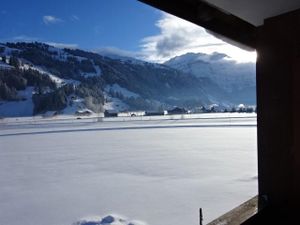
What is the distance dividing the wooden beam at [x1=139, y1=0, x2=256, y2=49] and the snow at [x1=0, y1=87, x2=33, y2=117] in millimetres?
98172

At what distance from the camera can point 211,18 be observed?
212 cm

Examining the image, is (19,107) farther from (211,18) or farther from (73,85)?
(211,18)

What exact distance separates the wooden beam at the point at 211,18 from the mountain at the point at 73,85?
8716 centimetres

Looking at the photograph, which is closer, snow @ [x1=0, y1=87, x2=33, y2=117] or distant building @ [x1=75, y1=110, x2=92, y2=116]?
distant building @ [x1=75, y1=110, x2=92, y2=116]

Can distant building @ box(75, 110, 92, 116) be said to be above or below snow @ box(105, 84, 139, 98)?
below

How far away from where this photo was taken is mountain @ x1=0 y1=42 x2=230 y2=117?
99.2m

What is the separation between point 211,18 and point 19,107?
10699cm

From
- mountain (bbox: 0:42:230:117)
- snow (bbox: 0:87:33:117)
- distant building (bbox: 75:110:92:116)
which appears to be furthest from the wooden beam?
snow (bbox: 0:87:33:117)

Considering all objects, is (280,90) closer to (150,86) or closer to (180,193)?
(180,193)

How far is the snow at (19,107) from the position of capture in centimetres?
9538

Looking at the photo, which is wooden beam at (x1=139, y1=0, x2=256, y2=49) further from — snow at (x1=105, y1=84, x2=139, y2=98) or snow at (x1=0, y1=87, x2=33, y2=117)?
snow at (x1=105, y1=84, x2=139, y2=98)

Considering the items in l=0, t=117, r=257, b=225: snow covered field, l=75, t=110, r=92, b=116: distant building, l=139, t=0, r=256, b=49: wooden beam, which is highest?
l=139, t=0, r=256, b=49: wooden beam

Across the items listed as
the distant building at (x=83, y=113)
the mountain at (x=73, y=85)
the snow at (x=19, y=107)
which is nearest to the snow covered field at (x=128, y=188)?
the distant building at (x=83, y=113)

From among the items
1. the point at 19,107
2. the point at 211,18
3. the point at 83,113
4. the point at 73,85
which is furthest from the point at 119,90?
the point at 211,18
